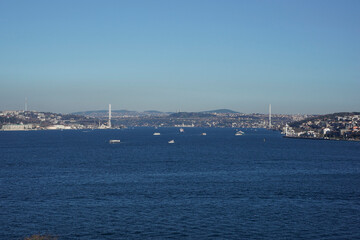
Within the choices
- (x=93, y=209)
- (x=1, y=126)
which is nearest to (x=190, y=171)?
(x=93, y=209)

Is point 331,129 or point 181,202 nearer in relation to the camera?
point 181,202

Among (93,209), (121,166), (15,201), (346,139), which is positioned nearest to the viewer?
(93,209)

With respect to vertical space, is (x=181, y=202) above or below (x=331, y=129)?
below

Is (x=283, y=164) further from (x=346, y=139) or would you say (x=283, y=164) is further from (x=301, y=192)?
(x=346, y=139)

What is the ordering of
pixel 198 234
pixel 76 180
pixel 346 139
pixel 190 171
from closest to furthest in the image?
pixel 198 234 → pixel 76 180 → pixel 190 171 → pixel 346 139

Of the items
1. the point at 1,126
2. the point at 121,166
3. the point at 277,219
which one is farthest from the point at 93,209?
the point at 1,126

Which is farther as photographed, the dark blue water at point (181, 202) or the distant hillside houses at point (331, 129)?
the distant hillside houses at point (331, 129)

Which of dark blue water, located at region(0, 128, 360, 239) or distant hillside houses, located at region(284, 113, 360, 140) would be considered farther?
distant hillside houses, located at region(284, 113, 360, 140)

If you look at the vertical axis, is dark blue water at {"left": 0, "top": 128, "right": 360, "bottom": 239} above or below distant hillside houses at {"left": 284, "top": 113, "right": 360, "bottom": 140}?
below

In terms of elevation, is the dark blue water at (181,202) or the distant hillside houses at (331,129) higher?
the distant hillside houses at (331,129)

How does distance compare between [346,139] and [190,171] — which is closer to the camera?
[190,171]
